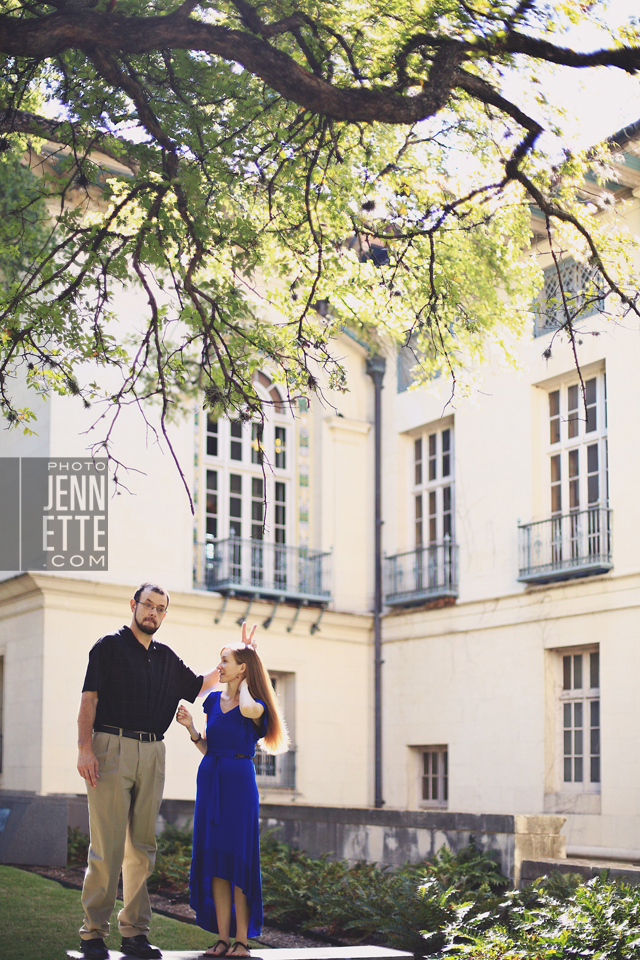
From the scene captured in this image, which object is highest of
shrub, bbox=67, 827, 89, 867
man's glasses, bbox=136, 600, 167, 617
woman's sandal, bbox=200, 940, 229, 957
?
man's glasses, bbox=136, 600, 167, 617

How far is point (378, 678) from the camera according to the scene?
2162cm

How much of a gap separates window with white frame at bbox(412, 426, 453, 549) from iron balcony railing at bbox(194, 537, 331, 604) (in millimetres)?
1881

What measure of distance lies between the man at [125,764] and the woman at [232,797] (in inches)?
11.1

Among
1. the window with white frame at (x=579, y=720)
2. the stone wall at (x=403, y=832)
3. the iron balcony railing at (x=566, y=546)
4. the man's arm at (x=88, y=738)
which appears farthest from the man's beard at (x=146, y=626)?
the window with white frame at (x=579, y=720)

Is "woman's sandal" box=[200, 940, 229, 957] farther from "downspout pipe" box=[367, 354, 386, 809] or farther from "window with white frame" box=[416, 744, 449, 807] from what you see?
"downspout pipe" box=[367, 354, 386, 809]

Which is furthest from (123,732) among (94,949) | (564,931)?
(564,931)

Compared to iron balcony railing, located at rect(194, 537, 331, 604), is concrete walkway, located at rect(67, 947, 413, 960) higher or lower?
lower

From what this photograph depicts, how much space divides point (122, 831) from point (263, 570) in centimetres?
1449

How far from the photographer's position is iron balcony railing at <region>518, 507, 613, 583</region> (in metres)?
17.0

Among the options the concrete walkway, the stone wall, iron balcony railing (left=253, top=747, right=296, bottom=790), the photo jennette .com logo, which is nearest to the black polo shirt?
the concrete walkway

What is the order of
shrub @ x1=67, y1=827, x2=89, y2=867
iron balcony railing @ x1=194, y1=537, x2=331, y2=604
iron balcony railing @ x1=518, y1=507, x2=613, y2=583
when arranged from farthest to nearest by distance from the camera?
iron balcony railing @ x1=194, y1=537, x2=331, y2=604 → iron balcony railing @ x1=518, y1=507, x2=613, y2=583 → shrub @ x1=67, y1=827, x2=89, y2=867

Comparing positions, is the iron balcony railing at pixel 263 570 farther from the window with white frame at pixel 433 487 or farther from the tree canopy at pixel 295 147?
the tree canopy at pixel 295 147

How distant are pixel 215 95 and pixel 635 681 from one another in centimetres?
1126

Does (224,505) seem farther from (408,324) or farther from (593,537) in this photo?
(408,324)
